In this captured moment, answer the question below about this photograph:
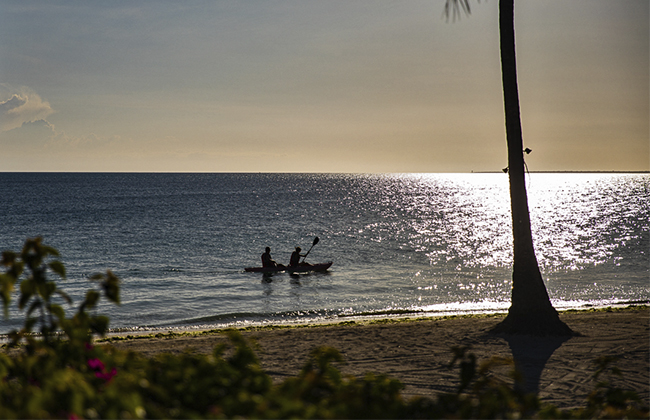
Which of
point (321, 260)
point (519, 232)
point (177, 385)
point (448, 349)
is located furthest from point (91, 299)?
point (321, 260)

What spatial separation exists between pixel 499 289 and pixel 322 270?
29.3 feet

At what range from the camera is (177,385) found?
7.81 ft

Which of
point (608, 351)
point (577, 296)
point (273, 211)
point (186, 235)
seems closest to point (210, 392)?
point (608, 351)

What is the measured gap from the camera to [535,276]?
9.77 meters

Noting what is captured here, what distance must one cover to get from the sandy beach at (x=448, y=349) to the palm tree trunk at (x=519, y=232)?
0.43 metres

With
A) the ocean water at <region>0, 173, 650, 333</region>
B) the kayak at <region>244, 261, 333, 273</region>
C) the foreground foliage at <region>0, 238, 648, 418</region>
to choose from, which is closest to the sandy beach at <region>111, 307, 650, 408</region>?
the foreground foliage at <region>0, 238, 648, 418</region>

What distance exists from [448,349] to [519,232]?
285 centimetres

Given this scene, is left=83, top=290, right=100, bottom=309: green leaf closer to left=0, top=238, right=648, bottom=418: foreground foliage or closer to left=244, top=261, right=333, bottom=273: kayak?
left=0, top=238, right=648, bottom=418: foreground foliage

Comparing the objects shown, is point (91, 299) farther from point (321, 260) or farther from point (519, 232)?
point (321, 260)

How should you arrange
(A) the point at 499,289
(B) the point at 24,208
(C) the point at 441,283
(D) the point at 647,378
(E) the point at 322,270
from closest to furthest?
(D) the point at 647,378, (A) the point at 499,289, (C) the point at 441,283, (E) the point at 322,270, (B) the point at 24,208

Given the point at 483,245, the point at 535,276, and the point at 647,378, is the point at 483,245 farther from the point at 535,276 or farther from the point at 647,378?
the point at 647,378

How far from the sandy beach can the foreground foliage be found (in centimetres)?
313

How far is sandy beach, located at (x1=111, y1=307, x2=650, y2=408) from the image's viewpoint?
6.98 meters

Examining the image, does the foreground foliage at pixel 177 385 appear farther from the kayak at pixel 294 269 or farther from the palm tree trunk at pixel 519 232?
the kayak at pixel 294 269
